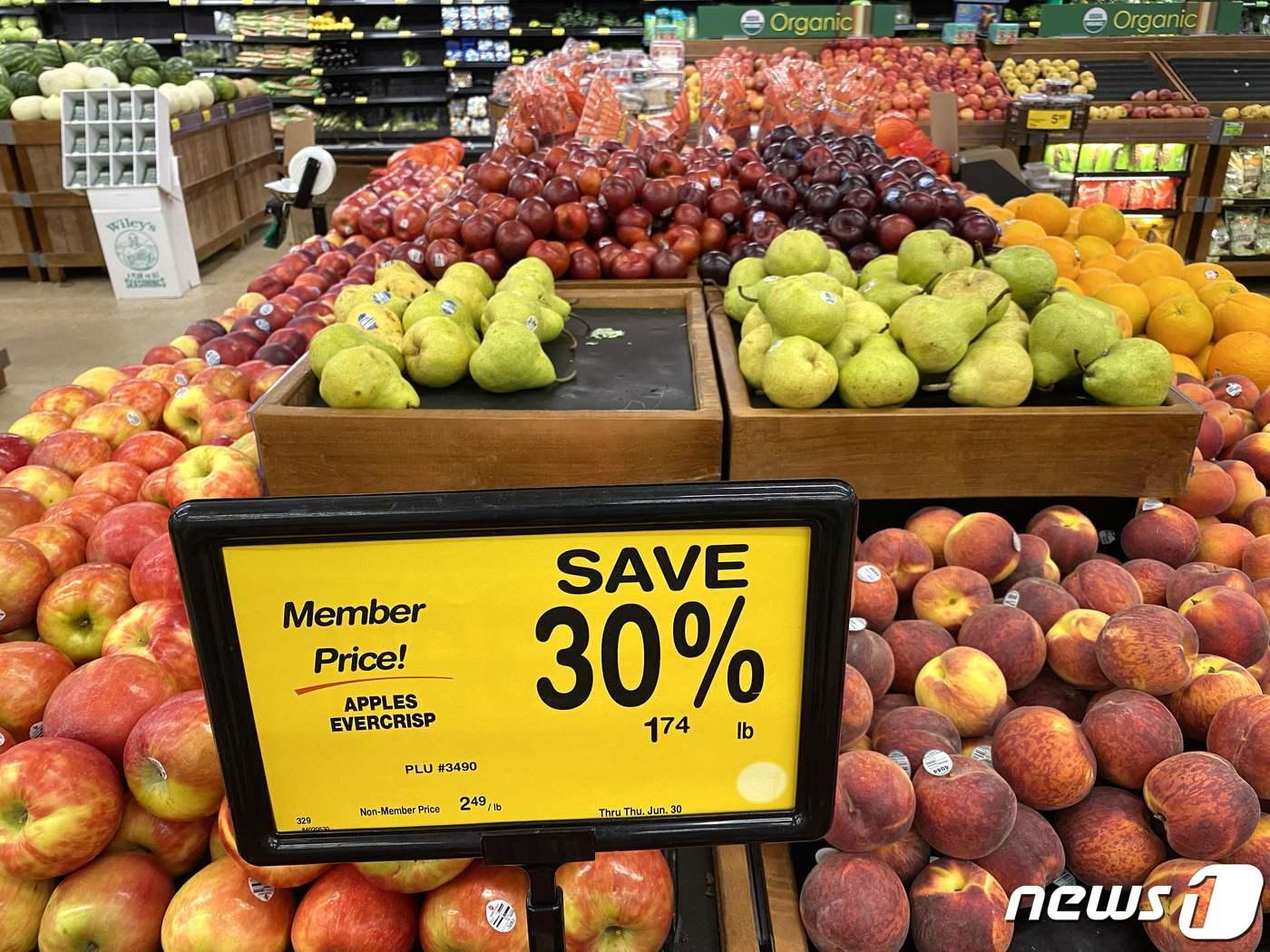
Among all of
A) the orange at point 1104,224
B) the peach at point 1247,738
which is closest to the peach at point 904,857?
the peach at point 1247,738

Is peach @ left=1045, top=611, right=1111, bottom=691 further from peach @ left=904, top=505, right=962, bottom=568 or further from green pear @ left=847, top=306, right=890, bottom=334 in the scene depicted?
green pear @ left=847, top=306, right=890, bottom=334

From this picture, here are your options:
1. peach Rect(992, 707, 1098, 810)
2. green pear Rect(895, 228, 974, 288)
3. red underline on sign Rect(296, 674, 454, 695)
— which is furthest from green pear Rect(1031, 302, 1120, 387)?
red underline on sign Rect(296, 674, 454, 695)

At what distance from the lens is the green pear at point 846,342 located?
1.52 meters

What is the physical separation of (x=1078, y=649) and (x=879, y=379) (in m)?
0.49

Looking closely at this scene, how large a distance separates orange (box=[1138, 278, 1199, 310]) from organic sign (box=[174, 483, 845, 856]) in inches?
72.8

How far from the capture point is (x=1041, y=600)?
47.7 inches

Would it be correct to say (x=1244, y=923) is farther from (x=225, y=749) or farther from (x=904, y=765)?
(x=225, y=749)

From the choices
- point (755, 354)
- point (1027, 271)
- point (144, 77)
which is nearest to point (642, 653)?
point (755, 354)

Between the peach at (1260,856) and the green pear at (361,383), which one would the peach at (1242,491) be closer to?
the peach at (1260,856)

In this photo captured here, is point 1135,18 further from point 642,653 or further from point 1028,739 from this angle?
point 642,653

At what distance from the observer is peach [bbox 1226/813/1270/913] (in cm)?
94

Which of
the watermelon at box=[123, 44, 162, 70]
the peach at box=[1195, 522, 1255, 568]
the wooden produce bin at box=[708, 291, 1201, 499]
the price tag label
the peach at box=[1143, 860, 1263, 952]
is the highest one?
the watermelon at box=[123, 44, 162, 70]

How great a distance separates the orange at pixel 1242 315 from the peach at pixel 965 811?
1.58m

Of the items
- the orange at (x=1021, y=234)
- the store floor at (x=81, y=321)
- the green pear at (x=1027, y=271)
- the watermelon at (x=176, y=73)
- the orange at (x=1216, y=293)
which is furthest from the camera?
the watermelon at (x=176, y=73)
